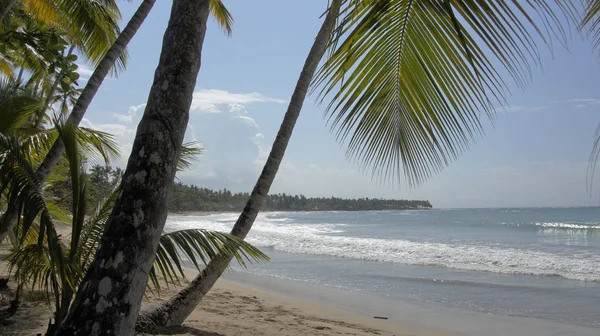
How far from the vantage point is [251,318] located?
23.2 ft

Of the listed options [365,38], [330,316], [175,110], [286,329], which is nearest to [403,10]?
[365,38]

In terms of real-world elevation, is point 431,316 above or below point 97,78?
below

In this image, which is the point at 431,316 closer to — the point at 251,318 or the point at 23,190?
the point at 251,318

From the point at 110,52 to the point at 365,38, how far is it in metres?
3.69

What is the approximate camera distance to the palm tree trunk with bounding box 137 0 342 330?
4.37m

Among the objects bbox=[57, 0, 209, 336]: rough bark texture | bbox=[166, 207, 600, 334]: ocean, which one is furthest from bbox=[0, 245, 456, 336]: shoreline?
→ bbox=[57, 0, 209, 336]: rough bark texture

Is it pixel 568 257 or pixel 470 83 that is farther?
pixel 568 257

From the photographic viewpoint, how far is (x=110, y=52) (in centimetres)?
494

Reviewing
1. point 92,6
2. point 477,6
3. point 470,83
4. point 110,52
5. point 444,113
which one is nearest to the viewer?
point 477,6

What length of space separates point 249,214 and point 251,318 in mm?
3150

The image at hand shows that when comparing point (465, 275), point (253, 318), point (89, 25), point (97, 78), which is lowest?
point (253, 318)

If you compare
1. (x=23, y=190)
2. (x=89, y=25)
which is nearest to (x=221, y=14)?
(x=89, y=25)

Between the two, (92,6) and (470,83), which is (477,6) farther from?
(92,6)

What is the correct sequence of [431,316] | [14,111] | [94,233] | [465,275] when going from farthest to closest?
1. [465,275]
2. [431,316]
3. [94,233]
4. [14,111]
